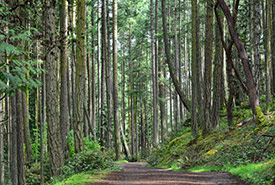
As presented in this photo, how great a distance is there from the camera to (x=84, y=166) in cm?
Result: 1027

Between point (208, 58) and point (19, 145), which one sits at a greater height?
point (208, 58)

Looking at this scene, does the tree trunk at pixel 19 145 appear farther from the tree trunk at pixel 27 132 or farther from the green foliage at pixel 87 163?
the tree trunk at pixel 27 132

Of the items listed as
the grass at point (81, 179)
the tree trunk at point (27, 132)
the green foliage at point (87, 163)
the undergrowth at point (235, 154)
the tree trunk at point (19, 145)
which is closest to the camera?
the grass at point (81, 179)

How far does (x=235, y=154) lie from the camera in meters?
9.61

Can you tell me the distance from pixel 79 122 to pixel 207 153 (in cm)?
549

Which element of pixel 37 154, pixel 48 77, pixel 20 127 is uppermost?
pixel 48 77

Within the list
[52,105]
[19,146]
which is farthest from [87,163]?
[19,146]

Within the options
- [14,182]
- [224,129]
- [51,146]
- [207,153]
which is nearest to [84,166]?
[51,146]

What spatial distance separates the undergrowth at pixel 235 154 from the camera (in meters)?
6.90

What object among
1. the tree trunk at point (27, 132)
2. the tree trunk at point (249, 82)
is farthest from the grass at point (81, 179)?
the tree trunk at point (27, 132)

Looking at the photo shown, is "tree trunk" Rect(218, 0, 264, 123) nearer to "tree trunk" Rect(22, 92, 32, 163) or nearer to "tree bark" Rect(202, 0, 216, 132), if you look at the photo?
"tree bark" Rect(202, 0, 216, 132)

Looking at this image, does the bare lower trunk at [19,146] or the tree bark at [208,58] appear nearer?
the bare lower trunk at [19,146]

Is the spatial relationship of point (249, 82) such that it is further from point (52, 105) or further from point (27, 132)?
point (27, 132)

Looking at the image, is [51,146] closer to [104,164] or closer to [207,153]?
[104,164]
